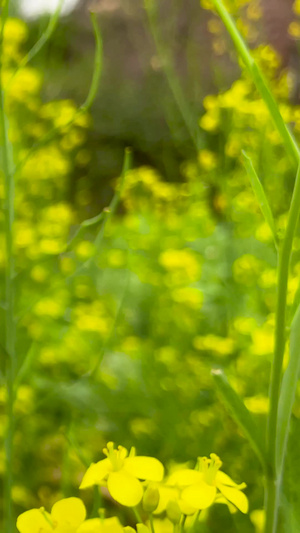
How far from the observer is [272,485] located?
35 centimetres

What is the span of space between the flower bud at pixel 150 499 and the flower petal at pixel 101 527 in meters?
0.02

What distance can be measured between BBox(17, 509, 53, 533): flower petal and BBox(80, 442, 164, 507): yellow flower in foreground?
0.03 meters

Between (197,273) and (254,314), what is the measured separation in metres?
0.23

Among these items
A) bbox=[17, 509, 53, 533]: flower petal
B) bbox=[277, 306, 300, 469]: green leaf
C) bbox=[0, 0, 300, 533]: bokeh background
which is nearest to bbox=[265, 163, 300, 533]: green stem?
bbox=[277, 306, 300, 469]: green leaf

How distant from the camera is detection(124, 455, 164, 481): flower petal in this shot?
0.33 m

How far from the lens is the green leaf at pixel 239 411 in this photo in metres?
0.31

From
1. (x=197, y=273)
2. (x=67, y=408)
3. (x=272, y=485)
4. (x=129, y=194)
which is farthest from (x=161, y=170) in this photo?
(x=272, y=485)

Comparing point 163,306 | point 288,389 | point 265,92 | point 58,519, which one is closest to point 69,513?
point 58,519

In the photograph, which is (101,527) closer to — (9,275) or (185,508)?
(185,508)

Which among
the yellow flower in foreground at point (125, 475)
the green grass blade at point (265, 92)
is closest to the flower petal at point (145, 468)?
the yellow flower in foreground at point (125, 475)

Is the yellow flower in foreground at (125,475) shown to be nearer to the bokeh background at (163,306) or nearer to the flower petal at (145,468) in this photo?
the flower petal at (145,468)

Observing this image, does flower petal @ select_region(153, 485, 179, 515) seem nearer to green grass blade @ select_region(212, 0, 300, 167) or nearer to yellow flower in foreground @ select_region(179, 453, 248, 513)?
yellow flower in foreground @ select_region(179, 453, 248, 513)

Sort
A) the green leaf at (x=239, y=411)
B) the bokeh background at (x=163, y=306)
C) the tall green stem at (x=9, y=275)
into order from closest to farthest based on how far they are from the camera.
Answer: the green leaf at (x=239, y=411) → the tall green stem at (x=9, y=275) → the bokeh background at (x=163, y=306)

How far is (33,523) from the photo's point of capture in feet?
1.11
